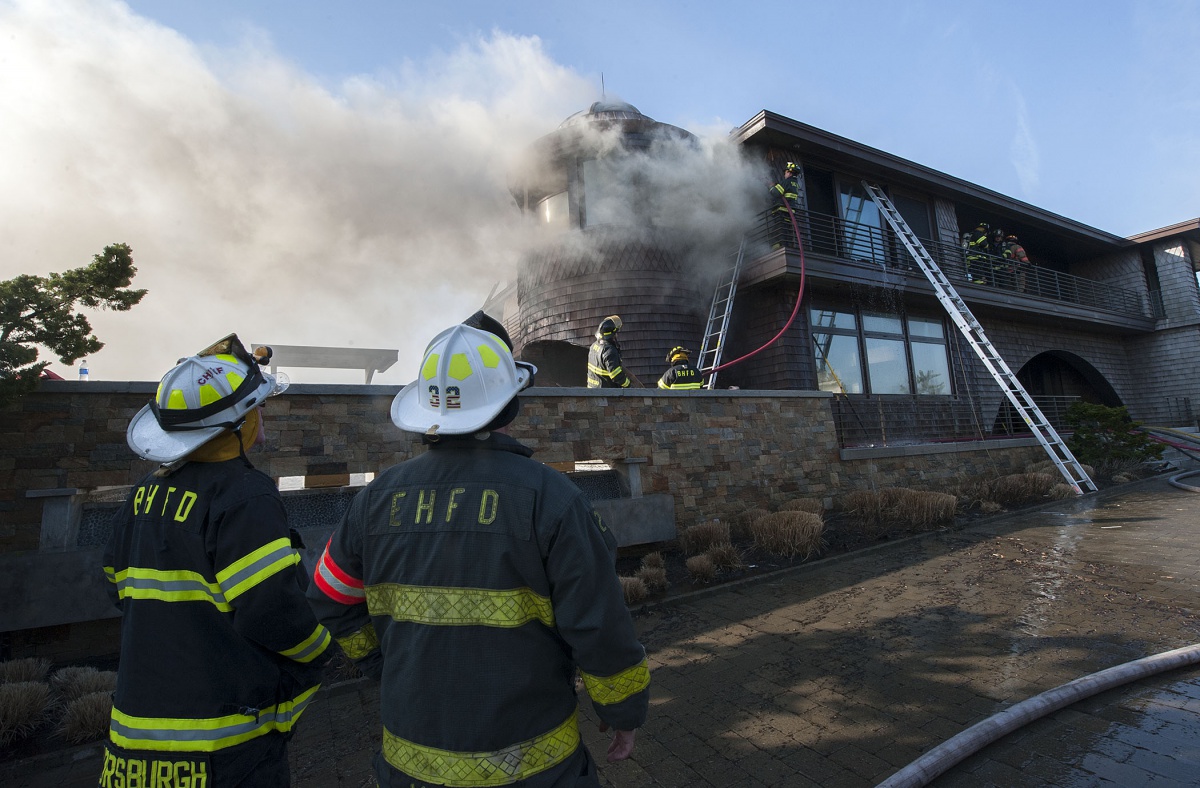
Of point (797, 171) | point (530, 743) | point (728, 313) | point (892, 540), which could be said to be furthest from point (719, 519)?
point (797, 171)

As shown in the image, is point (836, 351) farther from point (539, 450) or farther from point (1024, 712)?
point (1024, 712)

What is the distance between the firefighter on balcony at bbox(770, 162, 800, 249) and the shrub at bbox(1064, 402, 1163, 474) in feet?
20.1

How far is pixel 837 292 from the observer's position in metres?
11.2

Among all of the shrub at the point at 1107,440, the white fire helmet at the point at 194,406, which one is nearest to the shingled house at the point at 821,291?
the shrub at the point at 1107,440

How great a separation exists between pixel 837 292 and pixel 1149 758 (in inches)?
382

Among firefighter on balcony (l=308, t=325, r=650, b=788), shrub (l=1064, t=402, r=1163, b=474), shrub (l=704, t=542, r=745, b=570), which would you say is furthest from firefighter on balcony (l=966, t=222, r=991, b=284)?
firefighter on balcony (l=308, t=325, r=650, b=788)

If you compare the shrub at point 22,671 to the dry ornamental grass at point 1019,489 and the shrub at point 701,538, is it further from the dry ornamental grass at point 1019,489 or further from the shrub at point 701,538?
the dry ornamental grass at point 1019,489

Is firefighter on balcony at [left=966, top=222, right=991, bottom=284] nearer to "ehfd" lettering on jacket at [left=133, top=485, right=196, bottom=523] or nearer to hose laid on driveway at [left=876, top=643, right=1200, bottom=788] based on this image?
hose laid on driveway at [left=876, top=643, right=1200, bottom=788]

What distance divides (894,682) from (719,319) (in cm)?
811

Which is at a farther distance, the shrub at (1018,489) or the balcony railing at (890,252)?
the balcony railing at (890,252)

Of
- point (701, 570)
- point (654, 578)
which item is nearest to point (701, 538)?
point (701, 570)

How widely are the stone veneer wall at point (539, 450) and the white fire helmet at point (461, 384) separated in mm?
3887

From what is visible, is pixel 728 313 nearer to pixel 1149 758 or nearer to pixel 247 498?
pixel 1149 758

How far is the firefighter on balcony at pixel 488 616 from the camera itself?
1371 millimetres
